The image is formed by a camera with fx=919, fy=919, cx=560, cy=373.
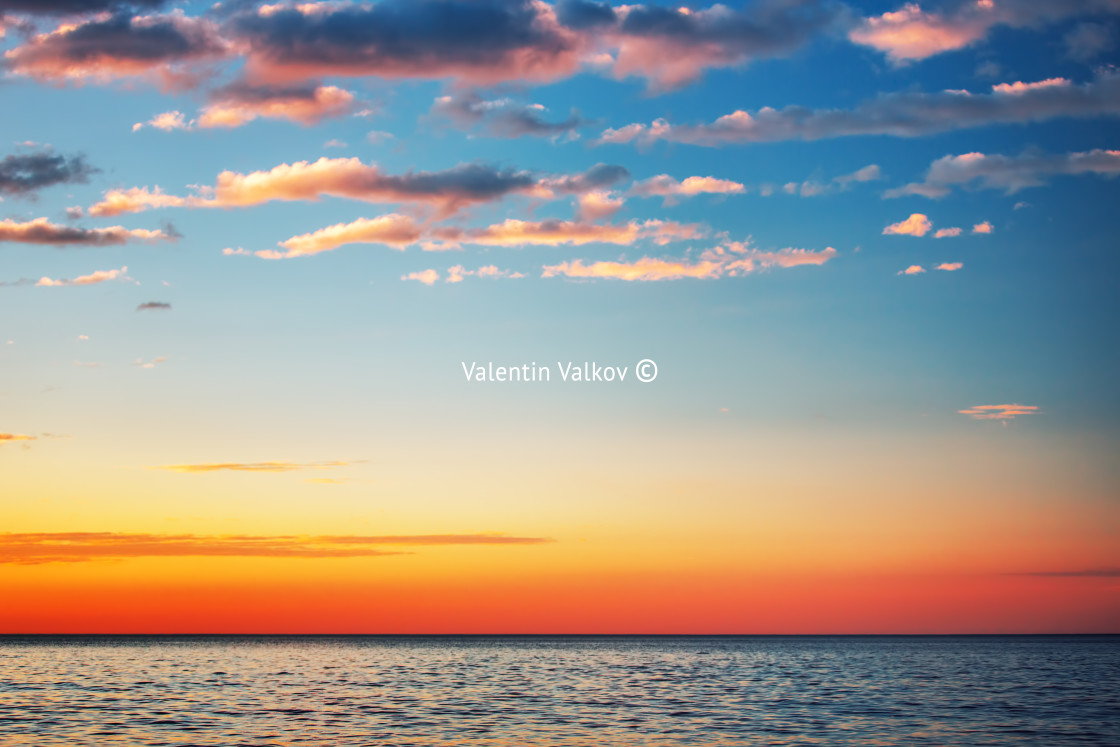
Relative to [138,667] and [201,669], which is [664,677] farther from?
[138,667]

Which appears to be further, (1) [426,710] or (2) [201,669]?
(2) [201,669]

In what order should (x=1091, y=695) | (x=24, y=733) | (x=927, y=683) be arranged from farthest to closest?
(x=927, y=683) → (x=1091, y=695) → (x=24, y=733)

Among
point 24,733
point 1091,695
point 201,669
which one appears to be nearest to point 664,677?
point 1091,695

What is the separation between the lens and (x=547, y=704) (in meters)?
56.2

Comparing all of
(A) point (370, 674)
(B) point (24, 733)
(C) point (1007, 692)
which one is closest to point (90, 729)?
(B) point (24, 733)

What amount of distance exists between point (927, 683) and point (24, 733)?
219ft

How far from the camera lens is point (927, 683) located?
7781cm

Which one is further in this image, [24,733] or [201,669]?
[201,669]

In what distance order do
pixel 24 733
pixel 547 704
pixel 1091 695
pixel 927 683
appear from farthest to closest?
pixel 927 683, pixel 1091 695, pixel 547 704, pixel 24 733

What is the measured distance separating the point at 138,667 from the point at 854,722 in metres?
81.8

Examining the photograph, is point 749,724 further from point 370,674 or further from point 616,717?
point 370,674

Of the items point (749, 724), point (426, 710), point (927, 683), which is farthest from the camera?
point (927, 683)

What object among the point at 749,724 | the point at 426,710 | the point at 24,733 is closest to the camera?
the point at 24,733

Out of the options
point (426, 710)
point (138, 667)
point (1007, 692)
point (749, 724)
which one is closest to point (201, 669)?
point (138, 667)
